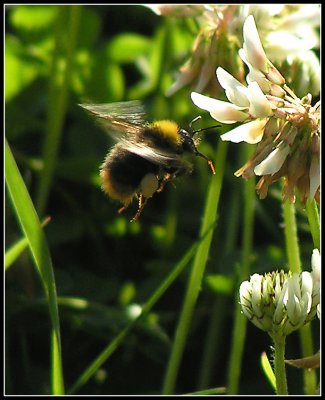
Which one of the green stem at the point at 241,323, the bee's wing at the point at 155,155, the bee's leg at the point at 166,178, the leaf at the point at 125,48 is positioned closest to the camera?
the bee's wing at the point at 155,155

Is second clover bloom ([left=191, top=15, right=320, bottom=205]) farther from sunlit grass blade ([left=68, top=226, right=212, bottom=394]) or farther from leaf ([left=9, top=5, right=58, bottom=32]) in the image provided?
leaf ([left=9, top=5, right=58, bottom=32])

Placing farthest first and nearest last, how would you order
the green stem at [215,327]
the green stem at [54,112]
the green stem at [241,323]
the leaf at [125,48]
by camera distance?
the leaf at [125,48]
the green stem at [54,112]
the green stem at [215,327]
the green stem at [241,323]

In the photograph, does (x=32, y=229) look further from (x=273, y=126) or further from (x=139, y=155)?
(x=273, y=126)

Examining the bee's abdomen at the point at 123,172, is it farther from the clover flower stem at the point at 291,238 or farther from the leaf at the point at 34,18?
the leaf at the point at 34,18

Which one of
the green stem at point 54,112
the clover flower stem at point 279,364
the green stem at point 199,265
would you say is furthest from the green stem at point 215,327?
the clover flower stem at point 279,364

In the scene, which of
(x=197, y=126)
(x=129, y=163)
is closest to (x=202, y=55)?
(x=129, y=163)

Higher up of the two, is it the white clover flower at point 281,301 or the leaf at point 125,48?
the leaf at point 125,48

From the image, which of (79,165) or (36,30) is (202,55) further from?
(36,30)

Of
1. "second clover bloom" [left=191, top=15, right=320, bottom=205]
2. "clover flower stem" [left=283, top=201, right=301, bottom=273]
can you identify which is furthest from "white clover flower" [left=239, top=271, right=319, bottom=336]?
"clover flower stem" [left=283, top=201, right=301, bottom=273]
